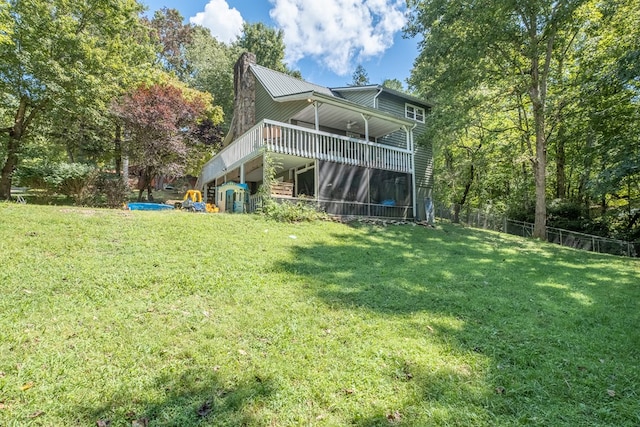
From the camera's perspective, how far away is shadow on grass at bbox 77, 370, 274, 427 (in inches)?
91.6

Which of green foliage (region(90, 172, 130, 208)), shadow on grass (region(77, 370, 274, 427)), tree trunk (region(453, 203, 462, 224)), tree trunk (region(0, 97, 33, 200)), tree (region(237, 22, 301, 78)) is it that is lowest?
shadow on grass (region(77, 370, 274, 427))

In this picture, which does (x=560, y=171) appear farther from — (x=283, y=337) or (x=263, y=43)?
(x=263, y=43)

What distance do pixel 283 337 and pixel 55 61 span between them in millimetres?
13619

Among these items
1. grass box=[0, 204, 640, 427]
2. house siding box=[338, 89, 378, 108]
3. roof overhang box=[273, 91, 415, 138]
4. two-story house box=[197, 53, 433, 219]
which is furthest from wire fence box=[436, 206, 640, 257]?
grass box=[0, 204, 640, 427]

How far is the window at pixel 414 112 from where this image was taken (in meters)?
17.1

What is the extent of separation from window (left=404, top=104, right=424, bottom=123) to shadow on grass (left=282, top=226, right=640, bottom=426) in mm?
10384

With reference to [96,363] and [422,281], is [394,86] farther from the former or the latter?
[96,363]

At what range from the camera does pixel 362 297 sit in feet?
15.7

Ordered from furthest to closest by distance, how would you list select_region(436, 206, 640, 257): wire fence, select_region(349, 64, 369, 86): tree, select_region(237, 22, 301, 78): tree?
select_region(349, 64, 369, 86): tree < select_region(237, 22, 301, 78): tree < select_region(436, 206, 640, 257): wire fence

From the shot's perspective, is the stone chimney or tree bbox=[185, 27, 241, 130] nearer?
the stone chimney

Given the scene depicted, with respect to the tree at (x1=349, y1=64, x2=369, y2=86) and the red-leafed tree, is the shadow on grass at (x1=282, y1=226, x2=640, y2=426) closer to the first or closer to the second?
the red-leafed tree

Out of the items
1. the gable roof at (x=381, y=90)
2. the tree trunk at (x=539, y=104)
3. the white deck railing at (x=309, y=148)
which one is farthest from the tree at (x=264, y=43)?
the tree trunk at (x=539, y=104)

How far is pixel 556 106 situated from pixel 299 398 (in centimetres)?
1564

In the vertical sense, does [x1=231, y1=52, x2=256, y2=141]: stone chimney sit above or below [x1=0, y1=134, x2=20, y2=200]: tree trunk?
above
